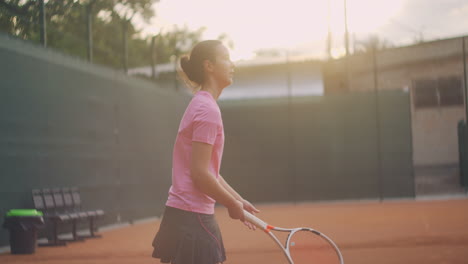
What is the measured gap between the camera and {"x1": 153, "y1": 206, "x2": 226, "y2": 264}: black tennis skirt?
2.65 meters

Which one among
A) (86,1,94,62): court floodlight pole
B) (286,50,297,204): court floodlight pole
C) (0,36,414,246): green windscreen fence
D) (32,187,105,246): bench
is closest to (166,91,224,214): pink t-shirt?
(0,36,414,246): green windscreen fence

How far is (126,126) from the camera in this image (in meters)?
12.1

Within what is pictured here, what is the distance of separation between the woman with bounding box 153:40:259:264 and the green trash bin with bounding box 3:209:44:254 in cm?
563

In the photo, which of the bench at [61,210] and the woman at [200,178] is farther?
the bench at [61,210]

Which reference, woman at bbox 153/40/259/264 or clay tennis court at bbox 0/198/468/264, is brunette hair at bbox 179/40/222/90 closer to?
woman at bbox 153/40/259/264

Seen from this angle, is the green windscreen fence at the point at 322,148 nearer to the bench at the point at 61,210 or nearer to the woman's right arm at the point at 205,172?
the bench at the point at 61,210

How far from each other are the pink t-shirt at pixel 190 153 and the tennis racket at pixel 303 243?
0.22 m

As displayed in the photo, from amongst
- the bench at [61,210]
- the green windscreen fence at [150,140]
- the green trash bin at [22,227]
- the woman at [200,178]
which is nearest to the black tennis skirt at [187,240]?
the woman at [200,178]

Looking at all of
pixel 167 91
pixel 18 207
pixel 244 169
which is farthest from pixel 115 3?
pixel 18 207

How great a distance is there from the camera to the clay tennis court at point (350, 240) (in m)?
6.97

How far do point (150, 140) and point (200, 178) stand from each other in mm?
10722

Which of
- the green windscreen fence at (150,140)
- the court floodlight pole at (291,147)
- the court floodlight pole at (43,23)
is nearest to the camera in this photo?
the green windscreen fence at (150,140)

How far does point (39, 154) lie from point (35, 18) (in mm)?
1886

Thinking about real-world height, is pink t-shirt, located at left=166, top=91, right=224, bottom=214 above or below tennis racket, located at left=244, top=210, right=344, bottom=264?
above
